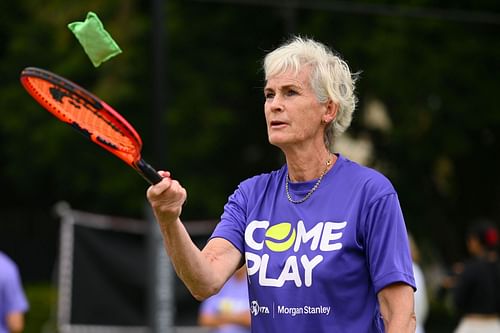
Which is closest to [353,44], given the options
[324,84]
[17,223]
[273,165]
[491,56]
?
[491,56]

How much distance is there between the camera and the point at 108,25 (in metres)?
21.1

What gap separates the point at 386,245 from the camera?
153 inches

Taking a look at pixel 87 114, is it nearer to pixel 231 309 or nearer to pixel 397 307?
pixel 397 307

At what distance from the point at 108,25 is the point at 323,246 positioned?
57.8ft

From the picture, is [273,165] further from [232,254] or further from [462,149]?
[232,254]

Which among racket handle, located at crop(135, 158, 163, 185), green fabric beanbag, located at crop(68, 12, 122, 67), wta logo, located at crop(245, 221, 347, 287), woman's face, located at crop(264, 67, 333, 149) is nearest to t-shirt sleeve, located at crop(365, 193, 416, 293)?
wta logo, located at crop(245, 221, 347, 287)

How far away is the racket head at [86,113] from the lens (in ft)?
12.3

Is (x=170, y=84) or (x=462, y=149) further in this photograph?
(x=170, y=84)

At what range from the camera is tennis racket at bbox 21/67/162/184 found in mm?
3738

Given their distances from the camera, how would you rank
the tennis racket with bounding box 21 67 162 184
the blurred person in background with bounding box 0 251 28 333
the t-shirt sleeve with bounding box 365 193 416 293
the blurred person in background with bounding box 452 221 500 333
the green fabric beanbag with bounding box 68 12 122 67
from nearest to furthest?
the tennis racket with bounding box 21 67 162 184 → the t-shirt sleeve with bounding box 365 193 416 293 → the green fabric beanbag with bounding box 68 12 122 67 → the blurred person in background with bounding box 0 251 28 333 → the blurred person in background with bounding box 452 221 500 333

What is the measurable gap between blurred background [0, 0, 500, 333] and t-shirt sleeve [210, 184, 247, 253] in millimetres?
15135

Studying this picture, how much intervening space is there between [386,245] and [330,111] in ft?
1.94

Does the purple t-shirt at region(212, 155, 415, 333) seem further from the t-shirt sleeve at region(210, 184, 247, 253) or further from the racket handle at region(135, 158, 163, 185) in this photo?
→ the racket handle at region(135, 158, 163, 185)

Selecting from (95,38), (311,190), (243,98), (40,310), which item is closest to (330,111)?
(311,190)
